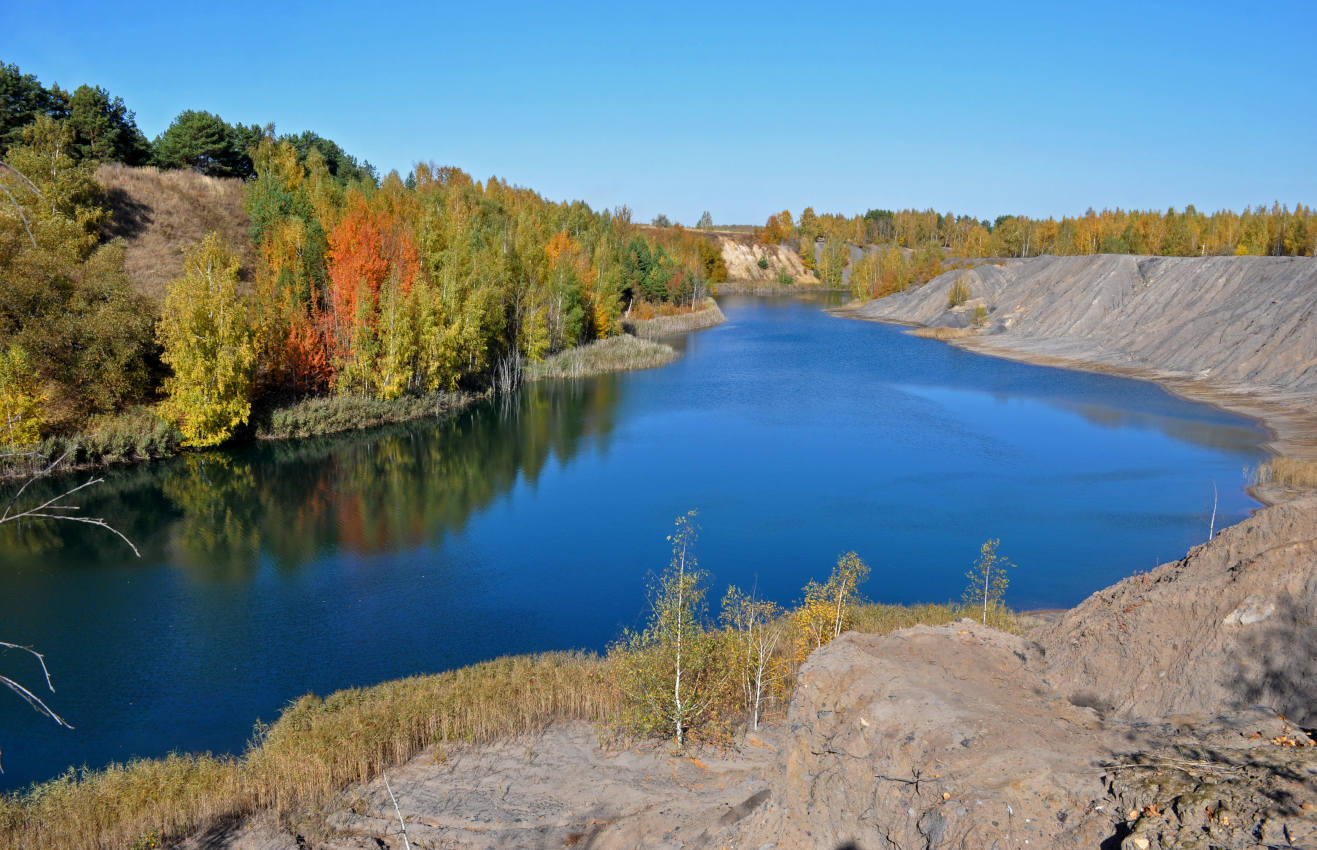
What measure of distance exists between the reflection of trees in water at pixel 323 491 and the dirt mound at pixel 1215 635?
21404 millimetres

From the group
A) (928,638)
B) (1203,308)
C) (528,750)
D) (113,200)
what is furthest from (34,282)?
(1203,308)

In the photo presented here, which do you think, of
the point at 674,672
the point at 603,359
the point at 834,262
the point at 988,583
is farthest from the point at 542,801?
the point at 834,262

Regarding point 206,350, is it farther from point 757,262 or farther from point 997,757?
point 757,262

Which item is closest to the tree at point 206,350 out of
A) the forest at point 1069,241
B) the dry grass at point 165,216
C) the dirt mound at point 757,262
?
the dry grass at point 165,216

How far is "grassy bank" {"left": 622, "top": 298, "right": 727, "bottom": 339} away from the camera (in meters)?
82.1

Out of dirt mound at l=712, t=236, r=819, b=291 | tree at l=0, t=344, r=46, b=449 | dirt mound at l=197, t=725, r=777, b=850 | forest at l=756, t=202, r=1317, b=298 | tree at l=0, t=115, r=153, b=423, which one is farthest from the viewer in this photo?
dirt mound at l=712, t=236, r=819, b=291

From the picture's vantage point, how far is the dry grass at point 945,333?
84.2 meters

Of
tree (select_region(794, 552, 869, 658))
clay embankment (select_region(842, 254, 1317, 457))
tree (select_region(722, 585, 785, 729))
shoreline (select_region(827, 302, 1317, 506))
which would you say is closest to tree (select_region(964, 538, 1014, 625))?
tree (select_region(794, 552, 869, 658))

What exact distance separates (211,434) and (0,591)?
14.9 metres

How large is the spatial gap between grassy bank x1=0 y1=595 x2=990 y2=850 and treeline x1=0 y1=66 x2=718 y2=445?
12681 mm

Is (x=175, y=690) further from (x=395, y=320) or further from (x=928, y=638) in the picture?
(x=395, y=320)

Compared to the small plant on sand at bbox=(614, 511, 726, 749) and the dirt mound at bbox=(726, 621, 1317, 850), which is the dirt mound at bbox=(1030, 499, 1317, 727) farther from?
the small plant on sand at bbox=(614, 511, 726, 749)

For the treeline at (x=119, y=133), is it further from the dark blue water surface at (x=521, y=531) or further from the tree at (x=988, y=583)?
the tree at (x=988, y=583)

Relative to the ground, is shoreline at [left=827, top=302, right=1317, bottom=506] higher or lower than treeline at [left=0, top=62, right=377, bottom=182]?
lower
